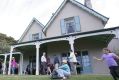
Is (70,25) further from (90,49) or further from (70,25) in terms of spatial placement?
(90,49)

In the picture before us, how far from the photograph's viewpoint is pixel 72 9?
74.7ft

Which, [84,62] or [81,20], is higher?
[81,20]

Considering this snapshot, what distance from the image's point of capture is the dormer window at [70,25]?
22.0 meters

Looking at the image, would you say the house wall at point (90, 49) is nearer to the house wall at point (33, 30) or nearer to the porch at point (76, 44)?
the porch at point (76, 44)

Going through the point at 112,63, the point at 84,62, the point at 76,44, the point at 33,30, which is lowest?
the point at 112,63

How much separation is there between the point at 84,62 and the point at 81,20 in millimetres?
4392

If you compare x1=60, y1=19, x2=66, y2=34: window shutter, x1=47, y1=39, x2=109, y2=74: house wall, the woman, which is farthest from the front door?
the woman

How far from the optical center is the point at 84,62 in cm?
2078

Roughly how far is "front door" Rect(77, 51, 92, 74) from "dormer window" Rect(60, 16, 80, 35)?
2634mm

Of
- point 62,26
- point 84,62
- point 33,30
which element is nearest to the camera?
point 84,62

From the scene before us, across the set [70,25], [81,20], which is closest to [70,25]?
[70,25]

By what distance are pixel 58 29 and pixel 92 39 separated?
443 centimetres

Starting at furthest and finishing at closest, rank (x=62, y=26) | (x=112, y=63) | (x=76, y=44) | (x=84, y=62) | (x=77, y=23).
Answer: (x=62, y=26)
(x=77, y=23)
(x=76, y=44)
(x=84, y=62)
(x=112, y=63)

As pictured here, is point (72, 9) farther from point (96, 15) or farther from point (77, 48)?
point (77, 48)
